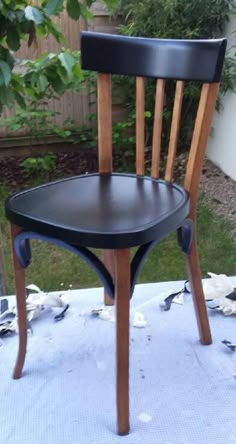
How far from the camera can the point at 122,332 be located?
3.53 ft

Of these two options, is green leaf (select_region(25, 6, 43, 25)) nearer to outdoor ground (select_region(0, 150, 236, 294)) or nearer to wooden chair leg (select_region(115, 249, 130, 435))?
wooden chair leg (select_region(115, 249, 130, 435))

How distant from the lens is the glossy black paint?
3.91 feet

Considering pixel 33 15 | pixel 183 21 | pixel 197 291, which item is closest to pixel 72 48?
pixel 183 21

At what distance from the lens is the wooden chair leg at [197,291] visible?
1.31m

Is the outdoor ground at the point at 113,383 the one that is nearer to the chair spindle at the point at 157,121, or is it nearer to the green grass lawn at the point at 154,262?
the chair spindle at the point at 157,121

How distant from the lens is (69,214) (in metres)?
1.12

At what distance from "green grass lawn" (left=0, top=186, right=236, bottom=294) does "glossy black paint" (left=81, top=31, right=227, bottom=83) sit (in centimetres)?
115

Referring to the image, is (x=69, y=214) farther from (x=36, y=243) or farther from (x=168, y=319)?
(x=36, y=243)

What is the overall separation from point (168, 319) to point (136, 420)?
420 mm

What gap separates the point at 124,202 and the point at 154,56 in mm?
413

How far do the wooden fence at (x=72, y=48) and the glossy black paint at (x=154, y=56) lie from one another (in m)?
1.73

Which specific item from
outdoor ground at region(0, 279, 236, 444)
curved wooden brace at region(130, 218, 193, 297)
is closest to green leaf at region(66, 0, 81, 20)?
curved wooden brace at region(130, 218, 193, 297)

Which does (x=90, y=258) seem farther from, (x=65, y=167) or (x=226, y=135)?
(x=65, y=167)

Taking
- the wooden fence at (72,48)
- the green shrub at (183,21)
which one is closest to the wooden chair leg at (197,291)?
the green shrub at (183,21)
